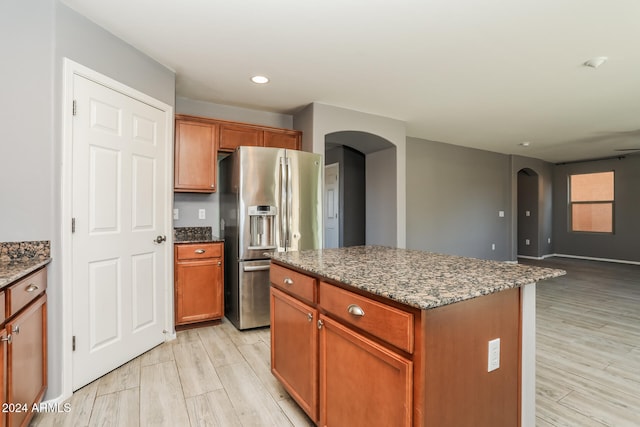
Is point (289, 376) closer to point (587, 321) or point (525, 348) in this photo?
point (525, 348)

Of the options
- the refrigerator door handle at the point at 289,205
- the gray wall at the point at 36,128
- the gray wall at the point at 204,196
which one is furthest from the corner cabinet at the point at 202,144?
the gray wall at the point at 36,128

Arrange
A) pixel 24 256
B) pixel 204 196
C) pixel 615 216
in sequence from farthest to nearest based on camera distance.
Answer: pixel 615 216, pixel 204 196, pixel 24 256

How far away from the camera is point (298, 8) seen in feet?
6.57

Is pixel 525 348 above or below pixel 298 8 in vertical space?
below

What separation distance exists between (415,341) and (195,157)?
2.94 m

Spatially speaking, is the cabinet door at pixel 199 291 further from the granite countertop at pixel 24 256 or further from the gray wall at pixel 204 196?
the granite countertop at pixel 24 256

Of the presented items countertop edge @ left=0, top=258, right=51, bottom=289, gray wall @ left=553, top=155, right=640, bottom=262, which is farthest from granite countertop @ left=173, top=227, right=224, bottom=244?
gray wall @ left=553, top=155, right=640, bottom=262

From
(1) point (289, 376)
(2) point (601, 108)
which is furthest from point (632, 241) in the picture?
(1) point (289, 376)

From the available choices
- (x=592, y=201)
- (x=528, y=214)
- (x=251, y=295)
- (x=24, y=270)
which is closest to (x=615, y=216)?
(x=592, y=201)

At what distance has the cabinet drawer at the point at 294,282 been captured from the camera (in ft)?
5.26

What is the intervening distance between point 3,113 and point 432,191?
18.3 ft

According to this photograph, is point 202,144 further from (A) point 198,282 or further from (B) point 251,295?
(B) point 251,295

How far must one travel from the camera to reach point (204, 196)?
366 centimetres

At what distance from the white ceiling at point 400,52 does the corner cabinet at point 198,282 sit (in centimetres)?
168
